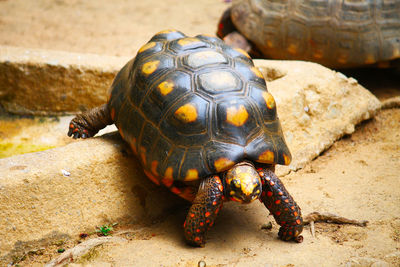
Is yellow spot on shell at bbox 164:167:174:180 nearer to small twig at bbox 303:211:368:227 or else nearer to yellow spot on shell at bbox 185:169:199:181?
yellow spot on shell at bbox 185:169:199:181

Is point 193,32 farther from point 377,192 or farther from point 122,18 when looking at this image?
point 377,192

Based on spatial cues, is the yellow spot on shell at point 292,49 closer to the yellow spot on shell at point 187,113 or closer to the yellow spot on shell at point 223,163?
the yellow spot on shell at point 187,113

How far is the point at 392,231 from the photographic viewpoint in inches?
97.0

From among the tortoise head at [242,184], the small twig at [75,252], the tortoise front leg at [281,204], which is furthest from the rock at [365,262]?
the small twig at [75,252]

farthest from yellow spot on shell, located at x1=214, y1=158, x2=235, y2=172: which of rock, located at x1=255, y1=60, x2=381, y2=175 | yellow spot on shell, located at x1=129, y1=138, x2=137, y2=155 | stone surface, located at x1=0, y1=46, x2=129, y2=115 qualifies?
stone surface, located at x1=0, y1=46, x2=129, y2=115

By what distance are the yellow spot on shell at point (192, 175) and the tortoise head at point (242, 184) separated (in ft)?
0.55

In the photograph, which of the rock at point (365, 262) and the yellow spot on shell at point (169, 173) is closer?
the rock at point (365, 262)

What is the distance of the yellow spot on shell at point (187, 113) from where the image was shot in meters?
2.40

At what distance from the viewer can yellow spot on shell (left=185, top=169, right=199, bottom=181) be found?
231 centimetres

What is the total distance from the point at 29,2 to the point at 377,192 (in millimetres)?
6910

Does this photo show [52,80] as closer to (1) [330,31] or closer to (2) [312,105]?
(2) [312,105]

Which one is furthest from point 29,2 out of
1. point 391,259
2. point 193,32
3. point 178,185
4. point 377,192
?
point 391,259

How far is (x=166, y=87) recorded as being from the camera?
2.56 m

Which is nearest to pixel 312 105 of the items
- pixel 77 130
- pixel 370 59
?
pixel 370 59
